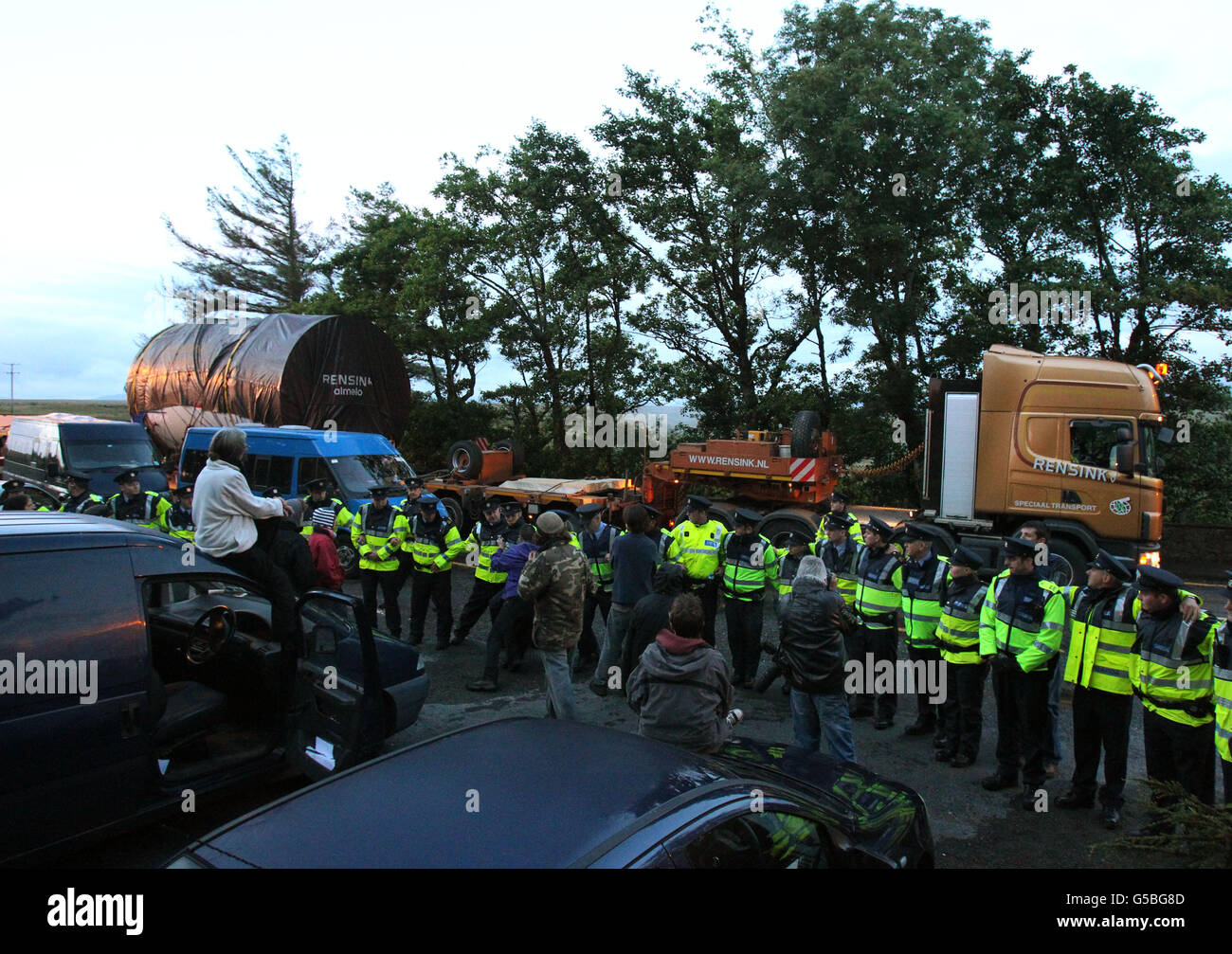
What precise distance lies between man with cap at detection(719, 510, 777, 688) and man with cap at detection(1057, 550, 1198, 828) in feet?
9.64

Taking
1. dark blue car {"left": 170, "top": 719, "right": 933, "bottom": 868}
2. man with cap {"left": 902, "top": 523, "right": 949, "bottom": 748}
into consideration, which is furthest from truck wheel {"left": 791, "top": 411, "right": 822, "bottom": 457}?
dark blue car {"left": 170, "top": 719, "right": 933, "bottom": 868}

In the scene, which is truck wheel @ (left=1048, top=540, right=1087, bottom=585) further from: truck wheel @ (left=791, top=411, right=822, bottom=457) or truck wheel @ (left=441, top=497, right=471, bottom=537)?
truck wheel @ (left=441, top=497, right=471, bottom=537)

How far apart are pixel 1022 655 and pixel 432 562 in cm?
565

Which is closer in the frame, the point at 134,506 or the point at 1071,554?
the point at 134,506

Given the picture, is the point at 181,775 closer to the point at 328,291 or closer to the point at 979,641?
the point at 979,641

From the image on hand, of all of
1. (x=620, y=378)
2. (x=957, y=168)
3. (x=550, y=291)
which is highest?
(x=957, y=168)

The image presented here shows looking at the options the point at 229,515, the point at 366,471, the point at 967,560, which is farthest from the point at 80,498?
the point at 967,560

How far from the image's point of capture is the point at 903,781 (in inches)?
226
